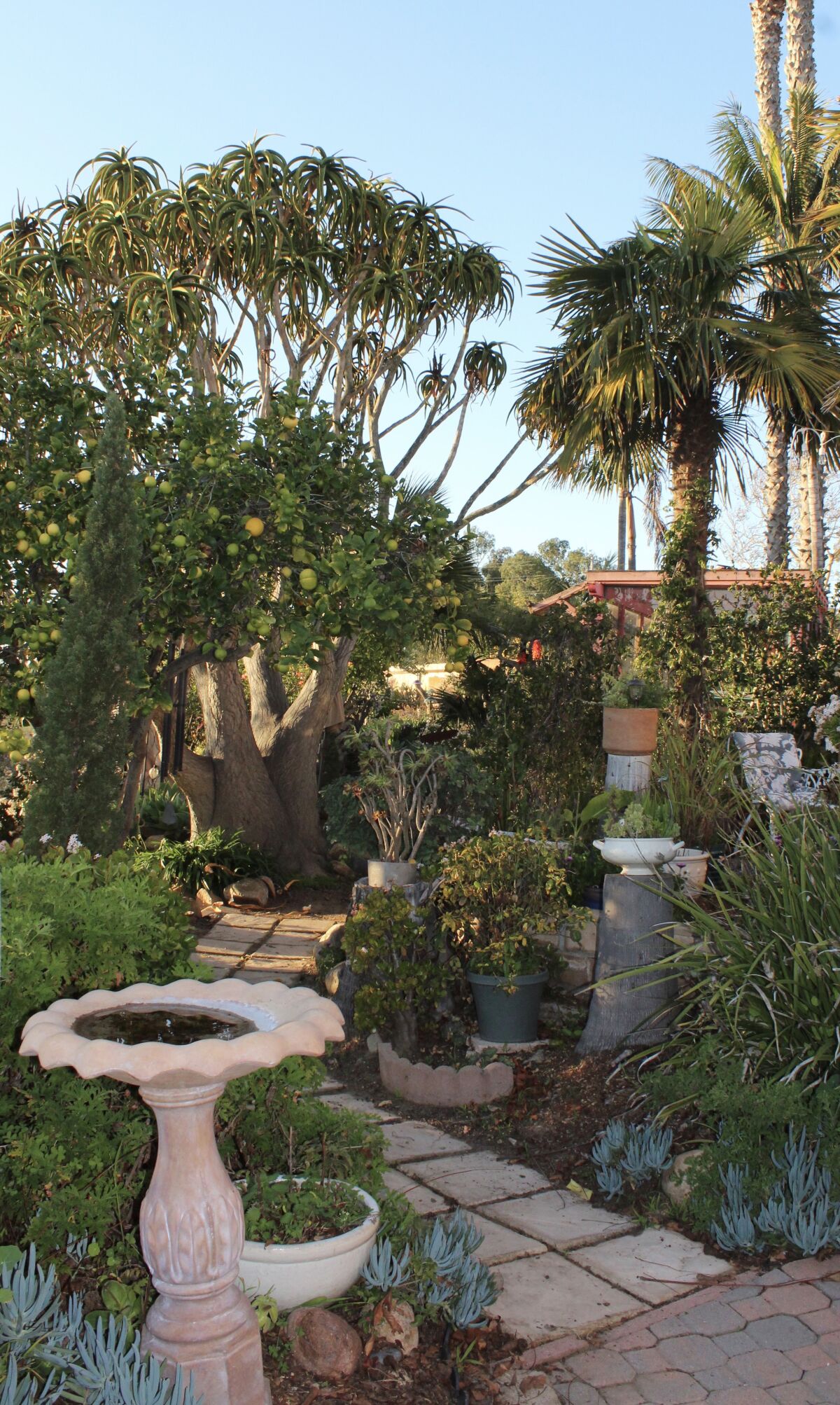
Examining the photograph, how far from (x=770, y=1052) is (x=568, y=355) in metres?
5.82

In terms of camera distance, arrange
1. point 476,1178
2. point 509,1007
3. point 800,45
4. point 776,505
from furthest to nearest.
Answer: point 800,45, point 776,505, point 509,1007, point 476,1178

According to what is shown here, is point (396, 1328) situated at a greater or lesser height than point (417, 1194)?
greater

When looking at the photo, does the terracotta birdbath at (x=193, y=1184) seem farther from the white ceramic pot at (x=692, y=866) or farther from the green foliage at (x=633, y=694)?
the green foliage at (x=633, y=694)

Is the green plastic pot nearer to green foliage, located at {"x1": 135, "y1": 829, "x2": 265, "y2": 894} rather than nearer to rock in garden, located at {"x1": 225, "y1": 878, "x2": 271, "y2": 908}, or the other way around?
rock in garden, located at {"x1": 225, "y1": 878, "x2": 271, "y2": 908}

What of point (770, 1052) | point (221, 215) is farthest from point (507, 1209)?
point (221, 215)

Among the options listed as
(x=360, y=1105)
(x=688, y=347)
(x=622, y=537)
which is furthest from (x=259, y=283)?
(x=622, y=537)

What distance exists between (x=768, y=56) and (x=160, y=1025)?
15.0m

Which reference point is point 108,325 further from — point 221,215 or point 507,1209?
point 507,1209

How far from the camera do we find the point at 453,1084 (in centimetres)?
440

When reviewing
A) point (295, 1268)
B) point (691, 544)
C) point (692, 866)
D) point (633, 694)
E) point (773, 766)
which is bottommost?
point (295, 1268)

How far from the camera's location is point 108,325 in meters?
8.97

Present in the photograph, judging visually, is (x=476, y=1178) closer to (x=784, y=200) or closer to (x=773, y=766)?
(x=773, y=766)

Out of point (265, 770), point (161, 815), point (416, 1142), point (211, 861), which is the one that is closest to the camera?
point (416, 1142)

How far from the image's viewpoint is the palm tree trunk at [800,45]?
1362 cm
